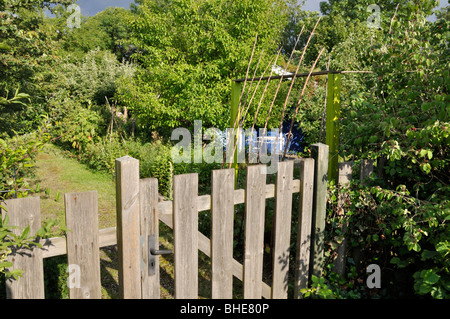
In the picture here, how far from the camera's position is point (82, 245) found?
1570mm

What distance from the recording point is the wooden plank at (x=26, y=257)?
141 cm

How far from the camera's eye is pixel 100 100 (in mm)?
14234

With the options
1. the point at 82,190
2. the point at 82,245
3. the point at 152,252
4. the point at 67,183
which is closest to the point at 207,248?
the point at 152,252

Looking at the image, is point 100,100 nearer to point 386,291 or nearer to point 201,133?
point 201,133

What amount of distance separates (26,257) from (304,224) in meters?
1.75

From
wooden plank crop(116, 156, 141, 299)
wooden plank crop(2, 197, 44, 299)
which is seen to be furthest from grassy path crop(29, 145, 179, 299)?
wooden plank crop(116, 156, 141, 299)

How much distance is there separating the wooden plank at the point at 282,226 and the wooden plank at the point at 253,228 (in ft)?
0.42

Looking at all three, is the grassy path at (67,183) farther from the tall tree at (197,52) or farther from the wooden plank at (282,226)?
the wooden plank at (282,226)

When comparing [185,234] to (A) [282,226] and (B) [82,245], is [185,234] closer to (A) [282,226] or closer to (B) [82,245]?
(B) [82,245]

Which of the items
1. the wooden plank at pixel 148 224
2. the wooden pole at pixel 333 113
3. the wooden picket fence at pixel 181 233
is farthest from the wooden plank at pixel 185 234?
the wooden pole at pixel 333 113

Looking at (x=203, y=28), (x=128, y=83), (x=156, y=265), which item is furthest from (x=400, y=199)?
(x=128, y=83)

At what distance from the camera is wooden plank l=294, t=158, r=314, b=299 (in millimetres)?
2340

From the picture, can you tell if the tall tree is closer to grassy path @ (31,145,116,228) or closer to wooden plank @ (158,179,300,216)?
grassy path @ (31,145,116,228)

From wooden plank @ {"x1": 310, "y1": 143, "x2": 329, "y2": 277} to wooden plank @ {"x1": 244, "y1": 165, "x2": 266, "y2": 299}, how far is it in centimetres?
51
